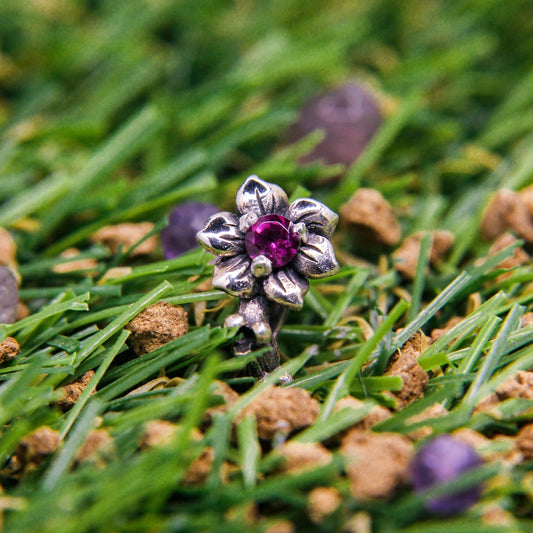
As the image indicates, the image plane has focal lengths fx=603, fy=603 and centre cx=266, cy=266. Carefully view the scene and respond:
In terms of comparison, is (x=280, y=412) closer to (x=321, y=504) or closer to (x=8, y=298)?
(x=321, y=504)

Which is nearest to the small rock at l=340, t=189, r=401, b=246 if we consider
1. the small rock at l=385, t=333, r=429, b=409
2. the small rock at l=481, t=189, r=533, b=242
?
the small rock at l=481, t=189, r=533, b=242

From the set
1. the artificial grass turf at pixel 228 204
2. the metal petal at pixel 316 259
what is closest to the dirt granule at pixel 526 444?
the artificial grass turf at pixel 228 204

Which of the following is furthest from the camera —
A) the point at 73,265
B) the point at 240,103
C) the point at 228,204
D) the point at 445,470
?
the point at 240,103

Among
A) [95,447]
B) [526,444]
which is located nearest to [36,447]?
[95,447]

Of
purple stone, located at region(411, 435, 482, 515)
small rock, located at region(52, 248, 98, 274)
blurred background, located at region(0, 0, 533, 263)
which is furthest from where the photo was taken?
blurred background, located at region(0, 0, 533, 263)

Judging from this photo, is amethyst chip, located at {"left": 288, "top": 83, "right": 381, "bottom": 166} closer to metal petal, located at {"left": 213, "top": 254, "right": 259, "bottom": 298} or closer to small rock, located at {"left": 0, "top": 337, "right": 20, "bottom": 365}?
metal petal, located at {"left": 213, "top": 254, "right": 259, "bottom": 298}

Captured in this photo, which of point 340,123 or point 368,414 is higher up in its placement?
point 340,123

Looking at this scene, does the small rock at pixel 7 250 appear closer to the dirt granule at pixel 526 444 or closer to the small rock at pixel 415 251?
the small rock at pixel 415 251
